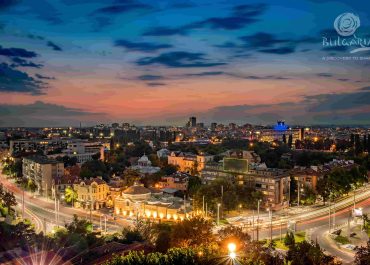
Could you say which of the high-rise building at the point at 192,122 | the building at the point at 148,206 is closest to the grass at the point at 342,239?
the building at the point at 148,206

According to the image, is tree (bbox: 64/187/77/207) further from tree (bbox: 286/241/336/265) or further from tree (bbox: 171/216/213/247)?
tree (bbox: 286/241/336/265)

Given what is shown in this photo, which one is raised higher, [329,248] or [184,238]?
[184,238]

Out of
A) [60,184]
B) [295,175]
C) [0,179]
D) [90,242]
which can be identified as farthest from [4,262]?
[0,179]

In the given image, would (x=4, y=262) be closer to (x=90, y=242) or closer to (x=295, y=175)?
(x=90, y=242)

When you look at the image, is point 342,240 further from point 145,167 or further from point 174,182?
point 145,167

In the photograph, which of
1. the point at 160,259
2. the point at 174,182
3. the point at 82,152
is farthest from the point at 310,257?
the point at 82,152

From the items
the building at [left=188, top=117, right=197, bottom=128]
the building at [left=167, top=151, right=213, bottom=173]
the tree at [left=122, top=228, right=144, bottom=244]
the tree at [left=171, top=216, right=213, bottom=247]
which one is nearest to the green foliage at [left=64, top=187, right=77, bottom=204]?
the tree at [left=122, top=228, right=144, bottom=244]
